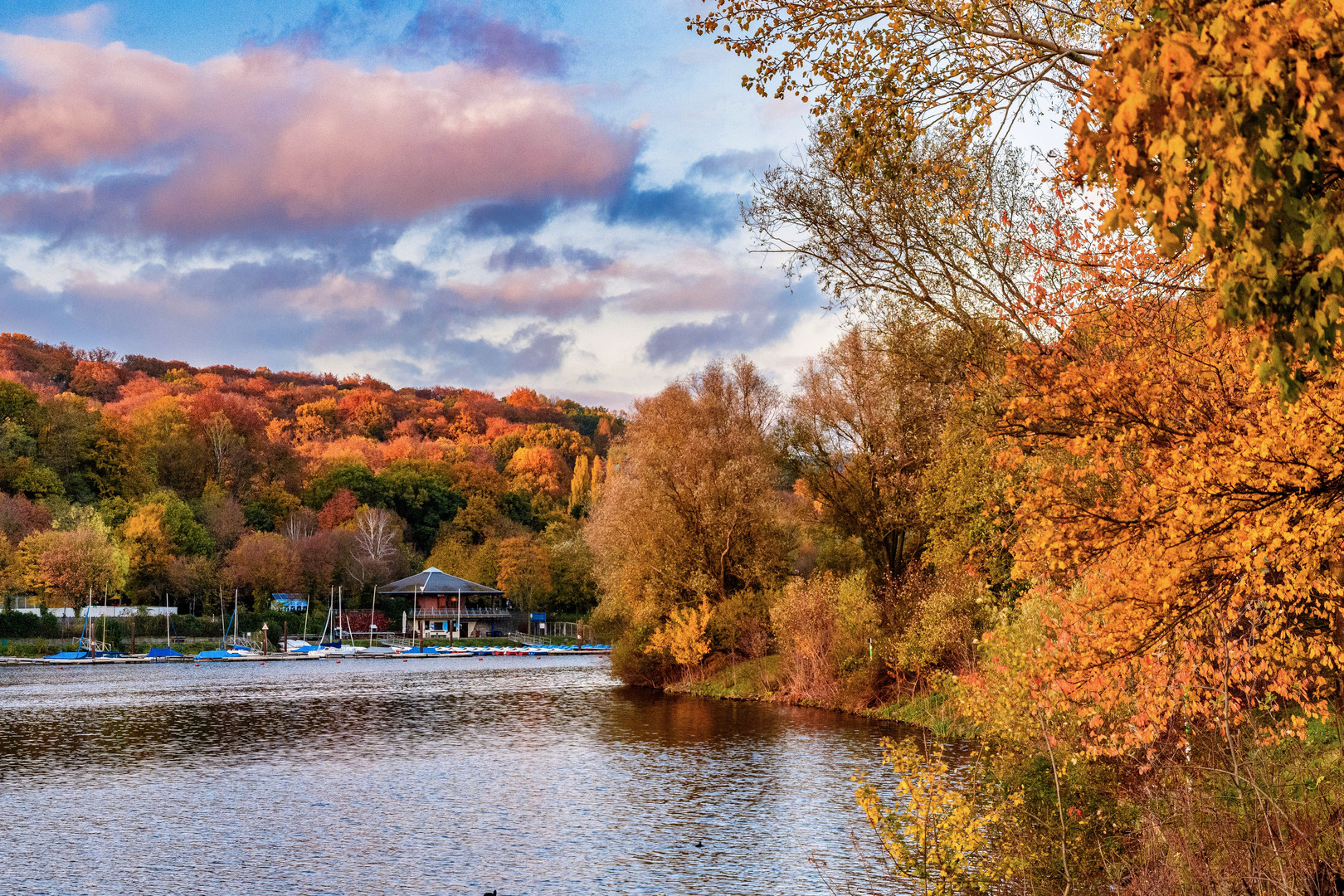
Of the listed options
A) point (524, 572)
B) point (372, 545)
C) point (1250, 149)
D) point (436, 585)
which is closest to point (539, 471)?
point (524, 572)

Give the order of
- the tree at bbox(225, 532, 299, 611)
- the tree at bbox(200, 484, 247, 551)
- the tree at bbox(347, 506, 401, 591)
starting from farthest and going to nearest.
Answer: the tree at bbox(347, 506, 401, 591) < the tree at bbox(200, 484, 247, 551) < the tree at bbox(225, 532, 299, 611)

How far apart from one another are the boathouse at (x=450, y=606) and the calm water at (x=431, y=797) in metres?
51.4

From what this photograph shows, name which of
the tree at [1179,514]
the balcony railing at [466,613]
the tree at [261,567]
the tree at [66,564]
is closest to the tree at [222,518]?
the tree at [261,567]

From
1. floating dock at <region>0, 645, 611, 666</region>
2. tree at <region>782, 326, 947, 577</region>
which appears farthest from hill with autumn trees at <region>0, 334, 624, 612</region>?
tree at <region>782, 326, 947, 577</region>

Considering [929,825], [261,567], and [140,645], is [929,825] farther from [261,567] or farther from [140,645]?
[261,567]

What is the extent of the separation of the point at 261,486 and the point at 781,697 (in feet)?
252

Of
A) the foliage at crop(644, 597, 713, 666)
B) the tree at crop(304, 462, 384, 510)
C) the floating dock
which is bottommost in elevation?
the floating dock

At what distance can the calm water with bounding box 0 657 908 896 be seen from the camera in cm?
1599

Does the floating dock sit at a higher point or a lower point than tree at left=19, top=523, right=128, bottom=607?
lower

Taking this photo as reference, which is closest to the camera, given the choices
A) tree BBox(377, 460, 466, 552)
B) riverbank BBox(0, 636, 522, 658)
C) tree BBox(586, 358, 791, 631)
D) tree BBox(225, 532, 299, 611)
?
tree BBox(586, 358, 791, 631)

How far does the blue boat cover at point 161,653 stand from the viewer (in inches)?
2945

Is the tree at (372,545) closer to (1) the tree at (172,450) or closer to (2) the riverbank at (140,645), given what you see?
(2) the riverbank at (140,645)

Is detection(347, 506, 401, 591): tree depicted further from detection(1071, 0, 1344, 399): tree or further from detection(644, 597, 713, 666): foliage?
detection(1071, 0, 1344, 399): tree

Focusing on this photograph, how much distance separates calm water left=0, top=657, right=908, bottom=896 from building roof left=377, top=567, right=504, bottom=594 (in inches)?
2004
